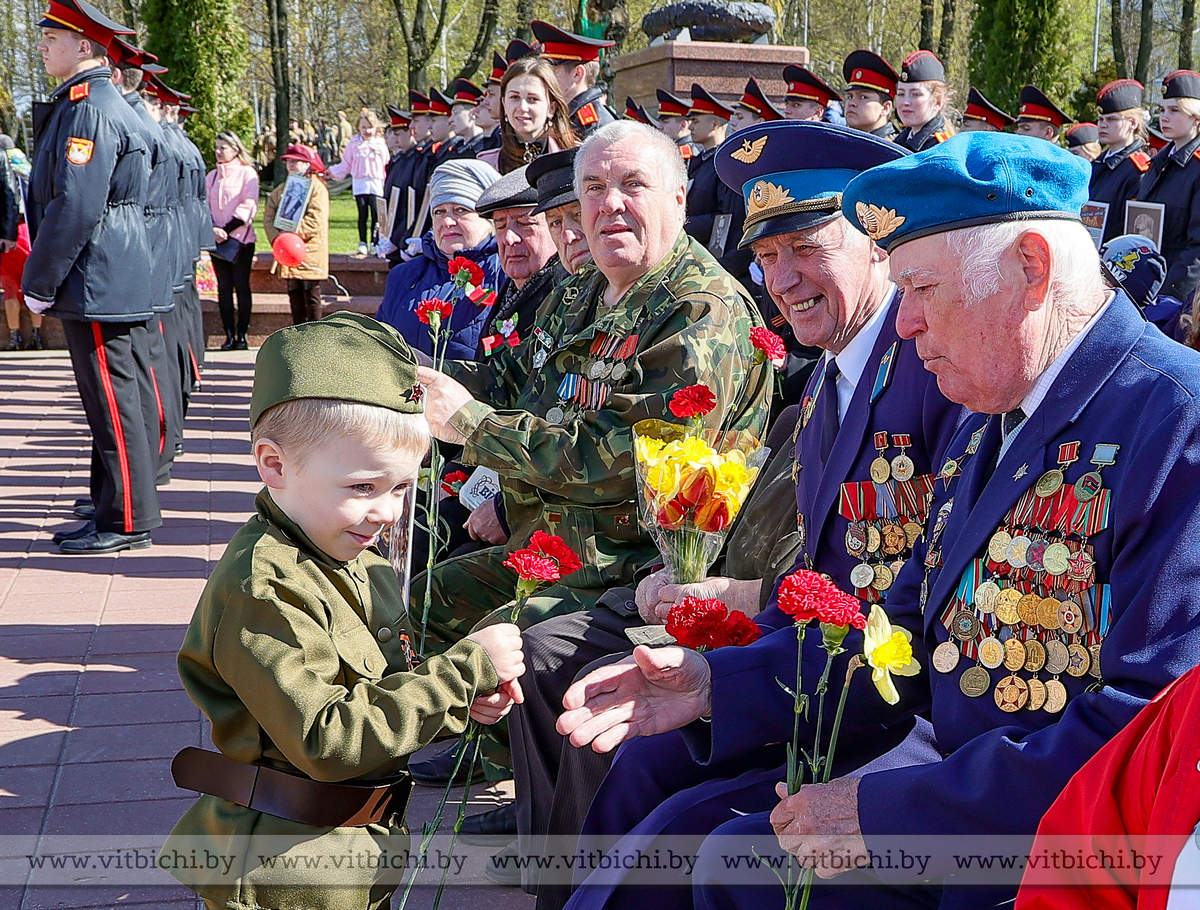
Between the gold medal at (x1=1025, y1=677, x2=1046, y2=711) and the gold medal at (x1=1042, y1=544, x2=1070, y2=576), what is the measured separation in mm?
170

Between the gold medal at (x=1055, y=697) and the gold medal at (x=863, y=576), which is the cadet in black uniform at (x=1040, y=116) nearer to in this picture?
the gold medal at (x=863, y=576)

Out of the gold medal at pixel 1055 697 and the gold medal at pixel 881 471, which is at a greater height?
the gold medal at pixel 881 471

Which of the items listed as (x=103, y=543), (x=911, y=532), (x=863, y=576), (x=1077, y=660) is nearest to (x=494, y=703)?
(x=863, y=576)

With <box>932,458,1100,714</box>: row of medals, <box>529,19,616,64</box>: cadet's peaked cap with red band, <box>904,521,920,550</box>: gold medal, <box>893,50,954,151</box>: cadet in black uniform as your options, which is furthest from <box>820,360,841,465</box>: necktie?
<box>893,50,954,151</box>: cadet in black uniform

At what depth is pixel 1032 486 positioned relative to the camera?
1.91 meters

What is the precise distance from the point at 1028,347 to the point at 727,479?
2.27 feet

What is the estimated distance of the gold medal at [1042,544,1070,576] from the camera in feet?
5.98

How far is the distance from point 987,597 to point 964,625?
68mm

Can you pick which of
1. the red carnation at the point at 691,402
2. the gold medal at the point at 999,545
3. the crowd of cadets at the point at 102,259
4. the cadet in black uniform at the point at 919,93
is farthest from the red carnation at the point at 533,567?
the cadet in black uniform at the point at 919,93

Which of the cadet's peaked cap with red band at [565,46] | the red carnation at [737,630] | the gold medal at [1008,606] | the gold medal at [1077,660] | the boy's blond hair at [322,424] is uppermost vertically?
the cadet's peaked cap with red band at [565,46]

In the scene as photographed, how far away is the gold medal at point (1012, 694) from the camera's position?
1854 mm

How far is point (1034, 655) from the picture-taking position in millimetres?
1858

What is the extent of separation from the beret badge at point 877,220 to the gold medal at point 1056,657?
724 millimetres

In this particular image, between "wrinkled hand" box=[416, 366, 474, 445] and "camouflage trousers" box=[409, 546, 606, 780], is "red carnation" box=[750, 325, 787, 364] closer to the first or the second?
"wrinkled hand" box=[416, 366, 474, 445]
